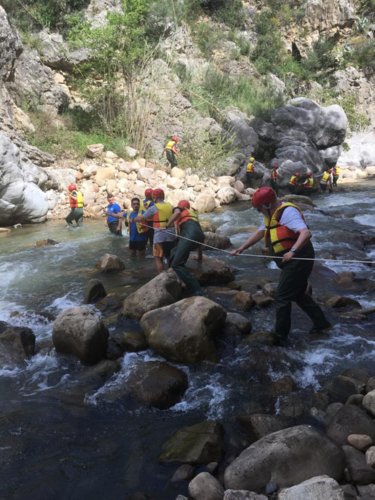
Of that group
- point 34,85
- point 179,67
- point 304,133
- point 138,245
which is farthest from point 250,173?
point 138,245

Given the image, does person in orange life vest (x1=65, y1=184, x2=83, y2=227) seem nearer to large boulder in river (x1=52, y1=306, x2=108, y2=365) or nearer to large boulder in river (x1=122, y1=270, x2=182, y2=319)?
large boulder in river (x1=122, y1=270, x2=182, y2=319)

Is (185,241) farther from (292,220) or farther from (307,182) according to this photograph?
(307,182)

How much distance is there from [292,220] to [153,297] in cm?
217

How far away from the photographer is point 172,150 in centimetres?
1563

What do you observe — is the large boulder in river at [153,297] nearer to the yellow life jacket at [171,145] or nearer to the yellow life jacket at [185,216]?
the yellow life jacket at [185,216]

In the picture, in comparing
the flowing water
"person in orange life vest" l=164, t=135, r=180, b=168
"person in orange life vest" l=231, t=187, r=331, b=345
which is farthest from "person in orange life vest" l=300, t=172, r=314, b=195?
"person in orange life vest" l=231, t=187, r=331, b=345

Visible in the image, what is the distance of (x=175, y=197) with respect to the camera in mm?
13461

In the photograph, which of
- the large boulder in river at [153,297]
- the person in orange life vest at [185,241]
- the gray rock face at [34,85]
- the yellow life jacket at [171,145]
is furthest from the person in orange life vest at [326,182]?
the large boulder in river at [153,297]

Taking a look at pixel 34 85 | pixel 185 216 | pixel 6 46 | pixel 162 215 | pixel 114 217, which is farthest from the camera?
pixel 34 85

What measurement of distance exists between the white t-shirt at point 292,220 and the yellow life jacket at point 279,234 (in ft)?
0.11

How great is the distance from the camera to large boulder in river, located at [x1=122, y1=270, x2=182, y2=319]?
5.60 metres

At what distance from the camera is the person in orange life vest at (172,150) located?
15.6 m

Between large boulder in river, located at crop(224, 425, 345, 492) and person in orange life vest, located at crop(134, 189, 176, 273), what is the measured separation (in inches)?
168

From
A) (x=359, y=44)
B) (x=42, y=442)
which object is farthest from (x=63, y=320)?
(x=359, y=44)
